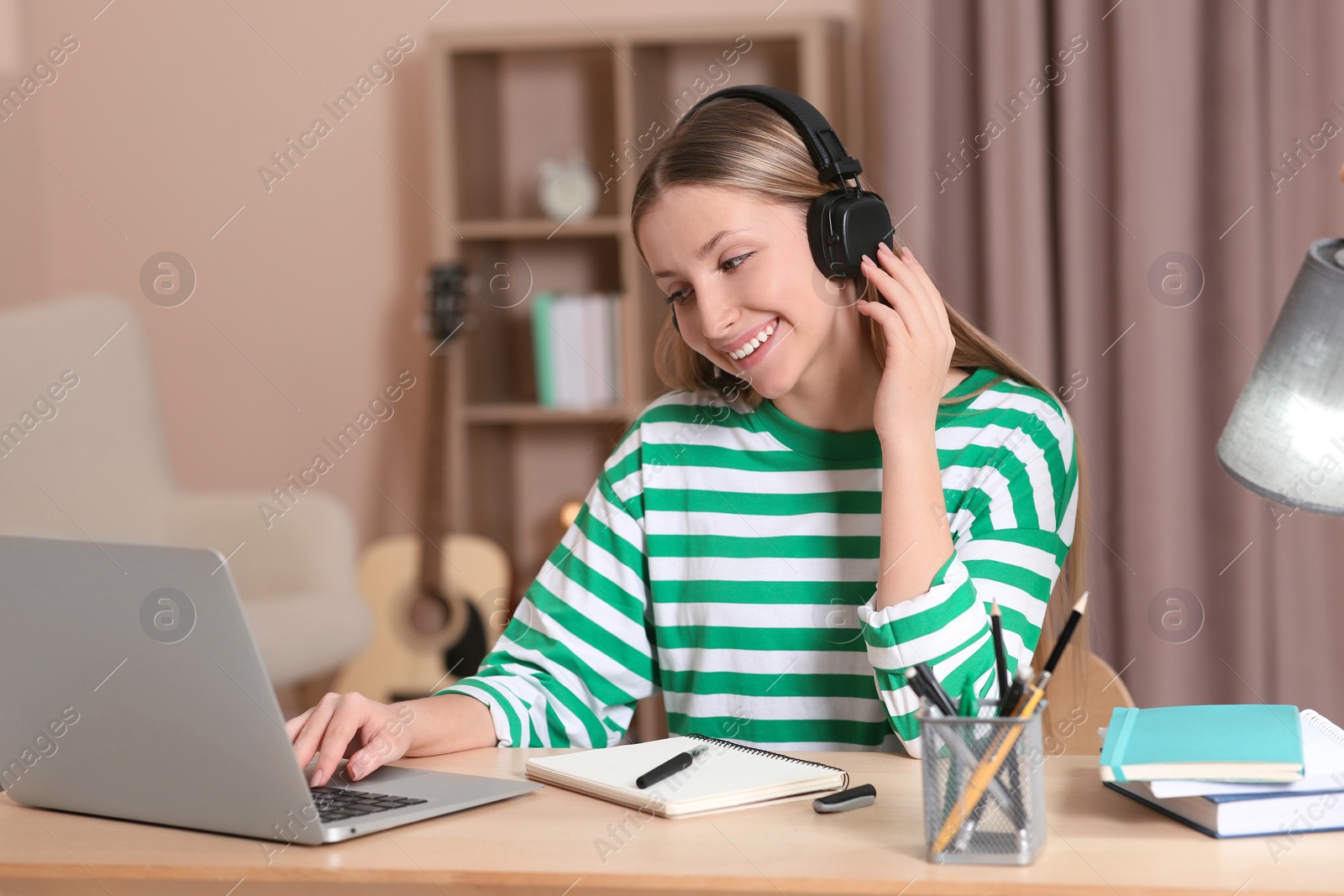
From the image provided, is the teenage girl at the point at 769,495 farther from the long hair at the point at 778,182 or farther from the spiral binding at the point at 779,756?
the spiral binding at the point at 779,756

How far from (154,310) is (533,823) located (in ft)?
8.63

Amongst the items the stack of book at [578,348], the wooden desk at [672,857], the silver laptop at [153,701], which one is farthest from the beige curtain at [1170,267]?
the silver laptop at [153,701]

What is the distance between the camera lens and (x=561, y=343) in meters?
2.59

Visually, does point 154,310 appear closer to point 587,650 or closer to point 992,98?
point 992,98

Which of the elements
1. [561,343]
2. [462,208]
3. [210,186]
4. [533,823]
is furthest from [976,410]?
[210,186]

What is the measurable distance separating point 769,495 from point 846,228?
0.28m

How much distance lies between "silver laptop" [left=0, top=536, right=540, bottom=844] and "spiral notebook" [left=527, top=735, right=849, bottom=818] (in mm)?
60

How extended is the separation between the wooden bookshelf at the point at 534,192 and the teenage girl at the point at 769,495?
1167mm

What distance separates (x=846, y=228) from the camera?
1.11 meters

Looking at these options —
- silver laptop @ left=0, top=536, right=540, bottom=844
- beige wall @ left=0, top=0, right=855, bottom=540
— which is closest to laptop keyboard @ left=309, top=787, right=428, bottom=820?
silver laptop @ left=0, top=536, right=540, bottom=844

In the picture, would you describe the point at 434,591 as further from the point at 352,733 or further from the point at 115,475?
the point at 352,733

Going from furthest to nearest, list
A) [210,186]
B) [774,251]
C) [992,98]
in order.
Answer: [210,186], [992,98], [774,251]

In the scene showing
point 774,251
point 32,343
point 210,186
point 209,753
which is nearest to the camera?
point 209,753

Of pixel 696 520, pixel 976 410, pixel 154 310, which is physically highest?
pixel 154 310
